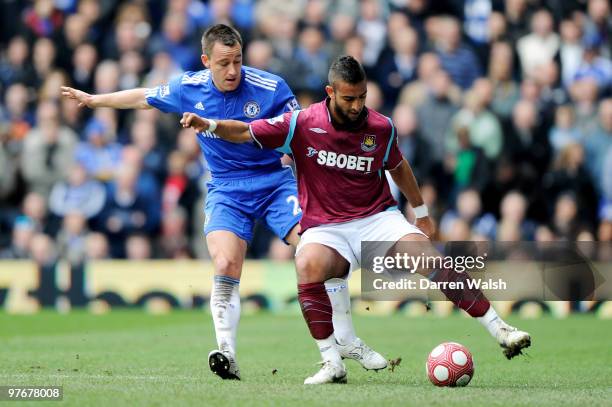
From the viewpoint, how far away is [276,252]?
1873 cm

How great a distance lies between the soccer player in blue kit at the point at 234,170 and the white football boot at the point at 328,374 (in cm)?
56

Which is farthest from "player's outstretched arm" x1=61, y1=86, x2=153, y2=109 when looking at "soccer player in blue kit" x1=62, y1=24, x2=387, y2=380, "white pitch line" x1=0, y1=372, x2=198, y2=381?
"white pitch line" x1=0, y1=372, x2=198, y2=381

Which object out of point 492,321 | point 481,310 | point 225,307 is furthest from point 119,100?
point 492,321

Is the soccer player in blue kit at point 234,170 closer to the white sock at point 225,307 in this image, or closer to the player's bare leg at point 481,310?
the white sock at point 225,307

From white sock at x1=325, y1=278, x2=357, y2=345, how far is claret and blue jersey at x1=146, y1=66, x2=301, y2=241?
0.65 m

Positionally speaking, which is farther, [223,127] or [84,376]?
[84,376]

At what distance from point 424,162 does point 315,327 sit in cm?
937

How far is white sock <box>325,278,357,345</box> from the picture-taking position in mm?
9750

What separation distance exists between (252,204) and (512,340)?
2.62 meters

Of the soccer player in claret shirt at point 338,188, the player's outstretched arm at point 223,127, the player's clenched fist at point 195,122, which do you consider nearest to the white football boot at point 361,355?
the soccer player in claret shirt at point 338,188

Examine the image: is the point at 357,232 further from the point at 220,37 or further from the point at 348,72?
the point at 220,37

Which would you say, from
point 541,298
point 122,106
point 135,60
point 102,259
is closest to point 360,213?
point 122,106

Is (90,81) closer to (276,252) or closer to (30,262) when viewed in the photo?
(30,262)

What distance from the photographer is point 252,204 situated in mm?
10125
